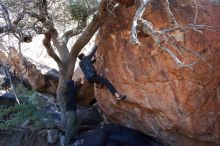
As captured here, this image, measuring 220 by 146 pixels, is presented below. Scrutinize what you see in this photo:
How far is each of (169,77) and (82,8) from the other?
6.03 feet

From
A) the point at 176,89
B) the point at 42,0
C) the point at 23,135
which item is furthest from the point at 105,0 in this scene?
the point at 23,135

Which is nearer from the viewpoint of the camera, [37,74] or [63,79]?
[63,79]

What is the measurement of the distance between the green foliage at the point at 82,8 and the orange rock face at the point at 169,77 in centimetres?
74

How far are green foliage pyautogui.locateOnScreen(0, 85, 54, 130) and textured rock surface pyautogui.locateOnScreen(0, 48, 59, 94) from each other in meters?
0.86

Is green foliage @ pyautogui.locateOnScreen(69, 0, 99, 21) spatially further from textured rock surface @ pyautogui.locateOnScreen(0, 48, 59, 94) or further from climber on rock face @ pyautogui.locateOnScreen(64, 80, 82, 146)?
textured rock surface @ pyautogui.locateOnScreen(0, 48, 59, 94)

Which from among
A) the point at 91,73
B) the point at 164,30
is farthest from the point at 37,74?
the point at 164,30

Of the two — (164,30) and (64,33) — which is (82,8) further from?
(164,30)

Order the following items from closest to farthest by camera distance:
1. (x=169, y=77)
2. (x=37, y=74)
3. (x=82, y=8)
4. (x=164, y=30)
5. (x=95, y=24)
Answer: (x=164, y=30) → (x=169, y=77) → (x=95, y=24) → (x=82, y=8) → (x=37, y=74)

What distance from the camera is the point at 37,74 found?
654cm

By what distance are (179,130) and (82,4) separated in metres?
→ 2.25

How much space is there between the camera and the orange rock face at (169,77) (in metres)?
4.46

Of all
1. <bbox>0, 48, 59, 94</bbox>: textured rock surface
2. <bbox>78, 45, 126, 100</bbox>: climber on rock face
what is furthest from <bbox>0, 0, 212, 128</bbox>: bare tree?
<bbox>0, 48, 59, 94</bbox>: textured rock surface

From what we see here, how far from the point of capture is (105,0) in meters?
4.74

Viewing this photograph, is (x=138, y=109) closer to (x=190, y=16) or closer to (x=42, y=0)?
(x=190, y=16)
